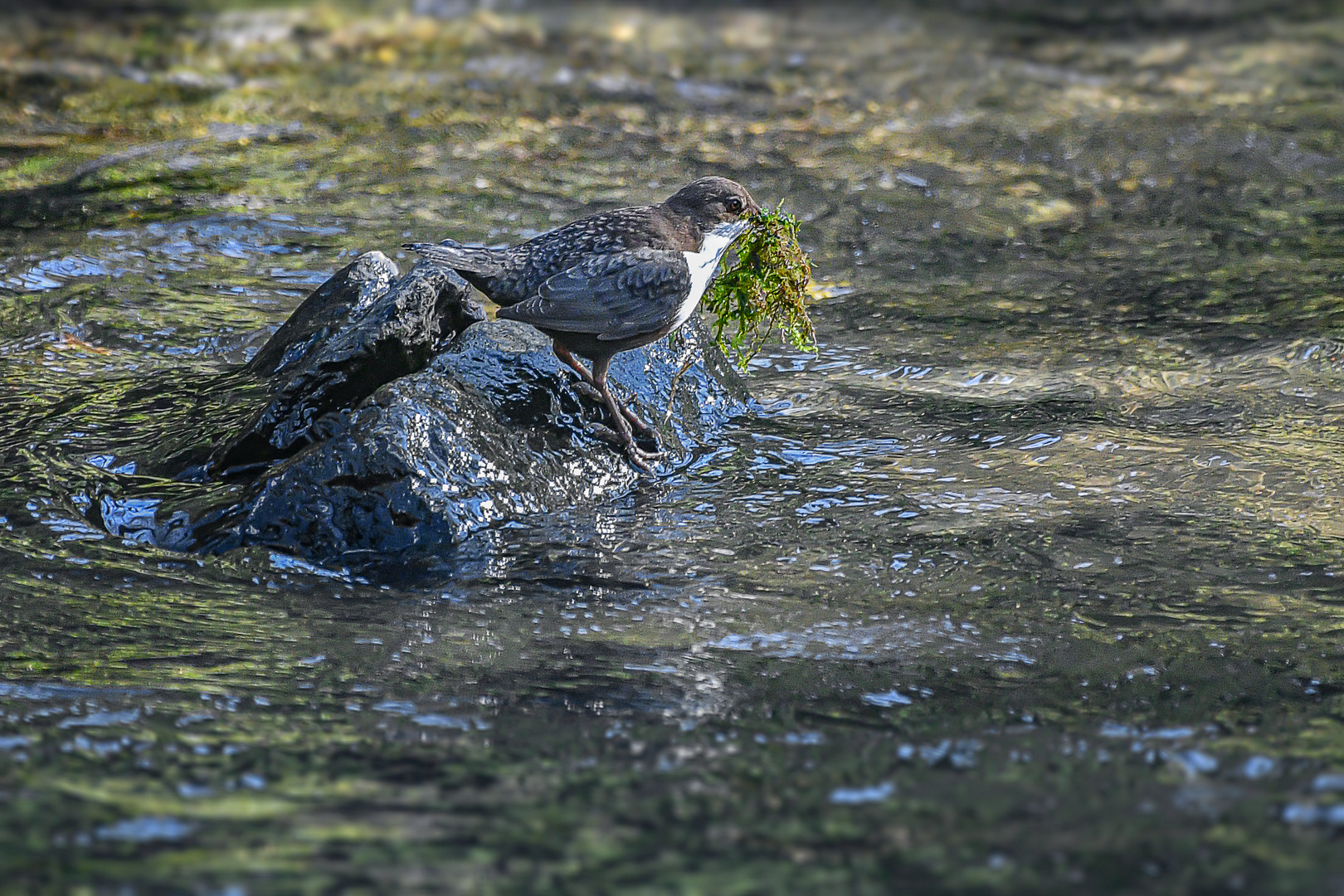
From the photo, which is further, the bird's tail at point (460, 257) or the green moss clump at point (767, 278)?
the green moss clump at point (767, 278)

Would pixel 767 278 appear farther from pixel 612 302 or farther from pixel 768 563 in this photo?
pixel 768 563

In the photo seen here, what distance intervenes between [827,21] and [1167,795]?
454 inches

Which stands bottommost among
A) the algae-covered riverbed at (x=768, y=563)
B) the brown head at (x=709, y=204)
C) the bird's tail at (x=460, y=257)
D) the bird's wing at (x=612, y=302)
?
the algae-covered riverbed at (x=768, y=563)

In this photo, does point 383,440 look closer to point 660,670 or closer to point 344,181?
point 660,670

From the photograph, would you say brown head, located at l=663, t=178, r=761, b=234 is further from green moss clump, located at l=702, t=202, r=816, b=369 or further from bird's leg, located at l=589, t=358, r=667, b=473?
bird's leg, located at l=589, t=358, r=667, b=473

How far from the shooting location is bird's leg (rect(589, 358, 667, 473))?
498cm

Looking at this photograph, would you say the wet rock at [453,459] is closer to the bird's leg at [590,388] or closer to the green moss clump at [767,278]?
the bird's leg at [590,388]

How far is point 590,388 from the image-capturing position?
514 centimetres

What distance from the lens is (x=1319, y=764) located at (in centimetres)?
287

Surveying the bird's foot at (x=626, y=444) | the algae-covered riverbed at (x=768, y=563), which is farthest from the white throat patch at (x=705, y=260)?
the algae-covered riverbed at (x=768, y=563)

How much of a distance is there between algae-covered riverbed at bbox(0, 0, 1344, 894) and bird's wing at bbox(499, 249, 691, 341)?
2.09ft

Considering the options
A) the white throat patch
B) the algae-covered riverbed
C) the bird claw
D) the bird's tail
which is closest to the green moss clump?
the white throat patch

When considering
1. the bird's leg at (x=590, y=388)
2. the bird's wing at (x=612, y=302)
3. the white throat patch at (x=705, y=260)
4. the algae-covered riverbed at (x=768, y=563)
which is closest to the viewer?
the algae-covered riverbed at (x=768, y=563)

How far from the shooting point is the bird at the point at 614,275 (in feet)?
15.7
